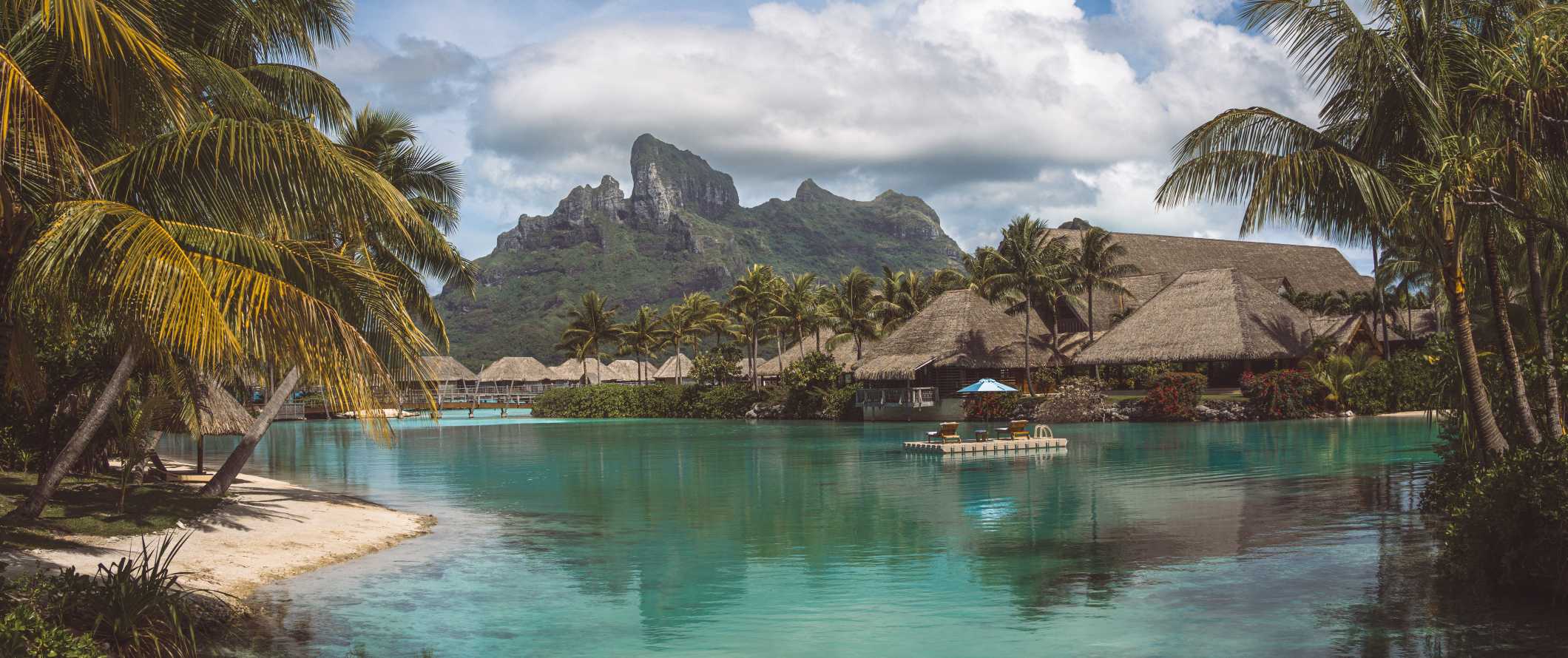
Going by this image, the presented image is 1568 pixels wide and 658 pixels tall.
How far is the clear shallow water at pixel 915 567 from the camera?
376 inches

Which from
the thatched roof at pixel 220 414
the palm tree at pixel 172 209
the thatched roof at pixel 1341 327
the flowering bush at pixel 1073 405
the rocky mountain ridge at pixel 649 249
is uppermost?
the rocky mountain ridge at pixel 649 249

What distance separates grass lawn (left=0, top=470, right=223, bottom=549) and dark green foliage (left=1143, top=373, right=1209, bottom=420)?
115 ft

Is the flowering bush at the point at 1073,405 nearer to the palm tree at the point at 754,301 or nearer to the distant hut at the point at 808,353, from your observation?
the distant hut at the point at 808,353

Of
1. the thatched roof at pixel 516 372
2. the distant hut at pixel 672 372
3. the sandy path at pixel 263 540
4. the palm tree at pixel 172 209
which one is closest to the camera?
the palm tree at pixel 172 209

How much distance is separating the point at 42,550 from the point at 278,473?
18.2 meters

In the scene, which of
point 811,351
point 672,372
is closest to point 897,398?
point 811,351

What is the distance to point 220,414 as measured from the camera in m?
21.4

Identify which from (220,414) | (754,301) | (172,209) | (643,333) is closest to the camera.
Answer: (172,209)

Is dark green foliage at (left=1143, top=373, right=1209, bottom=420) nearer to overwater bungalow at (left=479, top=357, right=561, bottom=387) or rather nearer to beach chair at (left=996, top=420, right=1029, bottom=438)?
beach chair at (left=996, top=420, right=1029, bottom=438)

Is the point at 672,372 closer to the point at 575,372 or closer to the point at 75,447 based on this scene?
the point at 575,372

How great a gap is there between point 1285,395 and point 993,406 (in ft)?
38.5

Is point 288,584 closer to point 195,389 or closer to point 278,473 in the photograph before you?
point 195,389

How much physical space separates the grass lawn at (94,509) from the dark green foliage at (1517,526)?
1248 centimetres

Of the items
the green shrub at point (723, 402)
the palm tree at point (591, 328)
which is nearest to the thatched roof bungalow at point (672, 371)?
the palm tree at point (591, 328)
